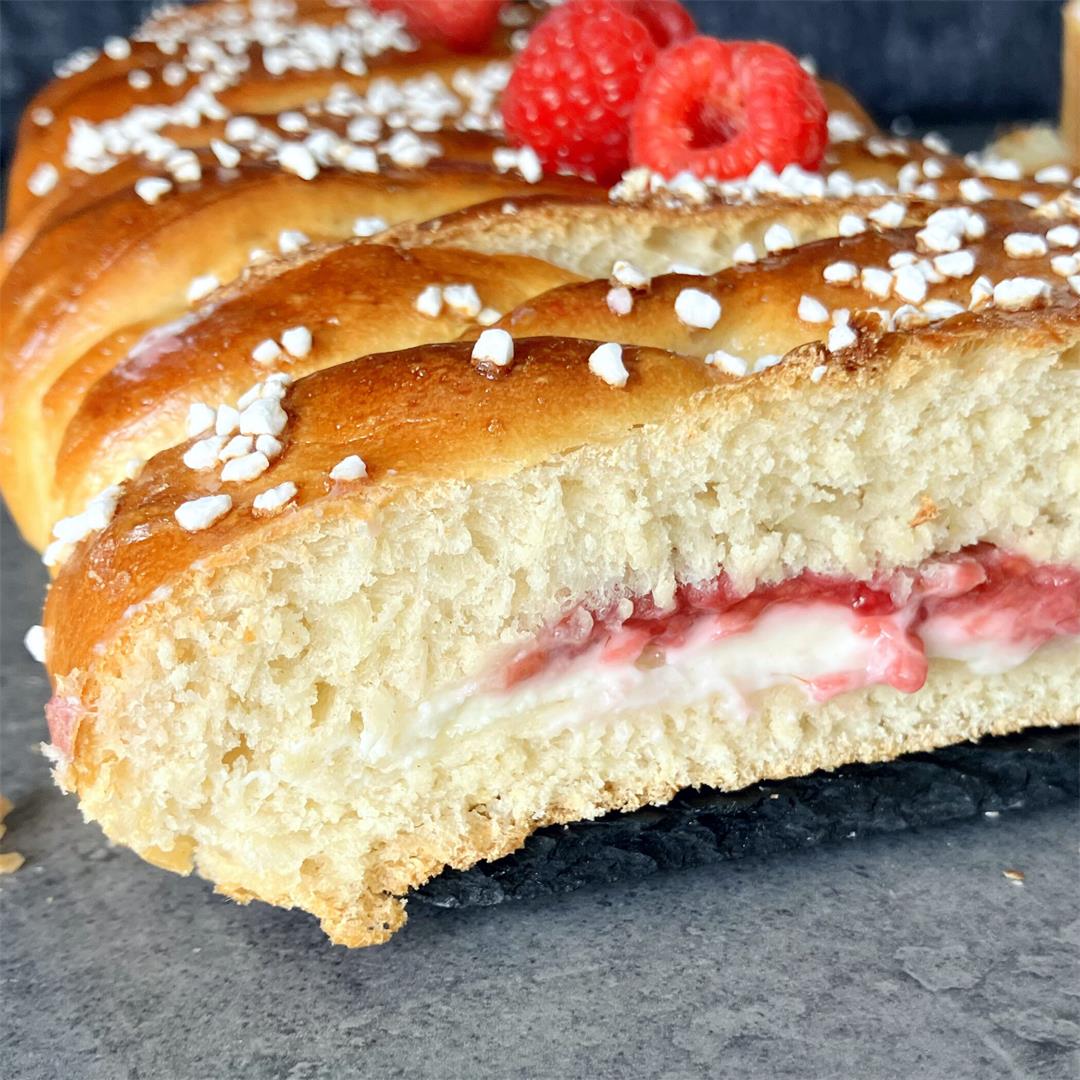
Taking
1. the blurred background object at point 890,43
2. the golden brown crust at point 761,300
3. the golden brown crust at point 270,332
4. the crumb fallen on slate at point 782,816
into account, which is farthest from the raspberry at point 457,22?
the blurred background object at point 890,43

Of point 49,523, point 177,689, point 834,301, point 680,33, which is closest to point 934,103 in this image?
point 680,33

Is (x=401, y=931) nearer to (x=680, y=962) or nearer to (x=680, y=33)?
(x=680, y=962)

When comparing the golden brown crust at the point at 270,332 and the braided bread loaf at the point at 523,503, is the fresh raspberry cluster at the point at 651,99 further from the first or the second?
the golden brown crust at the point at 270,332

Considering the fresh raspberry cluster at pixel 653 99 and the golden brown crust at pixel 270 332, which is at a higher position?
the fresh raspberry cluster at pixel 653 99

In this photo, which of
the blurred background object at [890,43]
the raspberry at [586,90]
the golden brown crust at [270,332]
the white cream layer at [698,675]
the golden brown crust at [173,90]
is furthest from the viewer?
the blurred background object at [890,43]

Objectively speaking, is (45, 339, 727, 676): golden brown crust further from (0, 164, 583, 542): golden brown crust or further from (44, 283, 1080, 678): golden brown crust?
(0, 164, 583, 542): golden brown crust

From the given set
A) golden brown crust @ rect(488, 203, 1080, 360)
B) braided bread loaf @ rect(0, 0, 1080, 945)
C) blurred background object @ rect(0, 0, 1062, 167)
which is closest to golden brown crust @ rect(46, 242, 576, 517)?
braided bread loaf @ rect(0, 0, 1080, 945)

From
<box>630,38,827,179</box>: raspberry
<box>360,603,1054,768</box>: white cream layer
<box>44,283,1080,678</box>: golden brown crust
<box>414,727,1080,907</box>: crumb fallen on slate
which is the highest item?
<box>630,38,827,179</box>: raspberry
